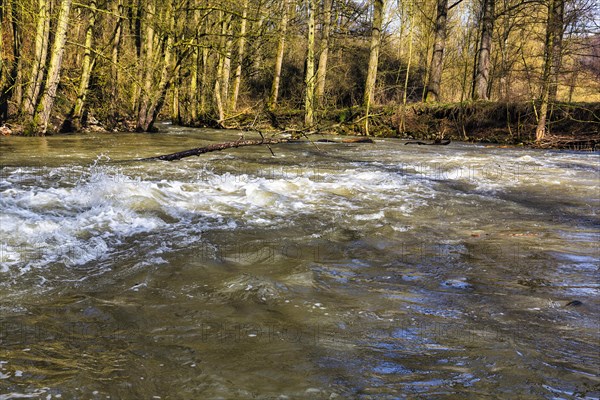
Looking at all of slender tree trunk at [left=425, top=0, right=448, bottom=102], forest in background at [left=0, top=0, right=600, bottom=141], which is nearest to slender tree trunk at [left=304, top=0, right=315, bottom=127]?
forest in background at [left=0, top=0, right=600, bottom=141]

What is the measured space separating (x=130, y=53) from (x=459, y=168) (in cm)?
1884

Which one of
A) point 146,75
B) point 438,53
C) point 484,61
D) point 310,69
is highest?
point 438,53

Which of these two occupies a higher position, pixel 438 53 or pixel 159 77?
pixel 438 53

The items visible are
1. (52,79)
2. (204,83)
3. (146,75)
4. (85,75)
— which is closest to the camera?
(52,79)

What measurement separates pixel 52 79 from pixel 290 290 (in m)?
14.3

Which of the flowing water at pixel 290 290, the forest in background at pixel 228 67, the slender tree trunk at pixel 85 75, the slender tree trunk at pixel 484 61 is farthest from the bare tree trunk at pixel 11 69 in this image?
the slender tree trunk at pixel 484 61

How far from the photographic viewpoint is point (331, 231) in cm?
575

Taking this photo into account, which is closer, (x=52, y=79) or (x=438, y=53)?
(x=52, y=79)

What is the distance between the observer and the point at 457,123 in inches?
835

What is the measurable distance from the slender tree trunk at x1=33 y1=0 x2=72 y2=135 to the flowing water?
7882 mm

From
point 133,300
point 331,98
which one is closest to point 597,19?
point 331,98

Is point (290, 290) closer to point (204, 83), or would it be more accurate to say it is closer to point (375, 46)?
point (375, 46)

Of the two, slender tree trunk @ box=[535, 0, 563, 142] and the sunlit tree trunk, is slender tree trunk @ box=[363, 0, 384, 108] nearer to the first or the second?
slender tree trunk @ box=[535, 0, 563, 142]

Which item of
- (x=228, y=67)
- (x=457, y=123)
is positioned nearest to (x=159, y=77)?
(x=228, y=67)
